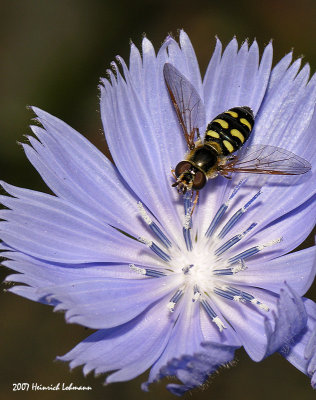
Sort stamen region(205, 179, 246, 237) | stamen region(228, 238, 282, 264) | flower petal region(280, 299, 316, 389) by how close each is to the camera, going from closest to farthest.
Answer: flower petal region(280, 299, 316, 389) < stamen region(228, 238, 282, 264) < stamen region(205, 179, 246, 237)

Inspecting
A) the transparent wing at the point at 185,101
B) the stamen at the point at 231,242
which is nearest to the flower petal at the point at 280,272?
the stamen at the point at 231,242

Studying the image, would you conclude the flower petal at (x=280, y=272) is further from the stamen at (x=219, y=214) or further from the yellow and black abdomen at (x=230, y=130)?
the yellow and black abdomen at (x=230, y=130)

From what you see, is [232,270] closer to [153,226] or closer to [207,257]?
[207,257]

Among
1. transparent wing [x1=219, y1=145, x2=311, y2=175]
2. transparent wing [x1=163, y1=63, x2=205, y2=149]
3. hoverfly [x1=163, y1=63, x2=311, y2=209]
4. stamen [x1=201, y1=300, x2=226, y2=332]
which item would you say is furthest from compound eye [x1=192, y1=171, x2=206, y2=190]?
stamen [x1=201, y1=300, x2=226, y2=332]

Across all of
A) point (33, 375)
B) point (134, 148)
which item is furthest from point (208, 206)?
point (33, 375)

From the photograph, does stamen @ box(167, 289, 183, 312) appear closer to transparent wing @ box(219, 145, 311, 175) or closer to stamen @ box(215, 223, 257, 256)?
stamen @ box(215, 223, 257, 256)

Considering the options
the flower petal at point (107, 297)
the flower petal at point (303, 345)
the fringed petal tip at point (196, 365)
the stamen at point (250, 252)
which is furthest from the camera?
the stamen at point (250, 252)
